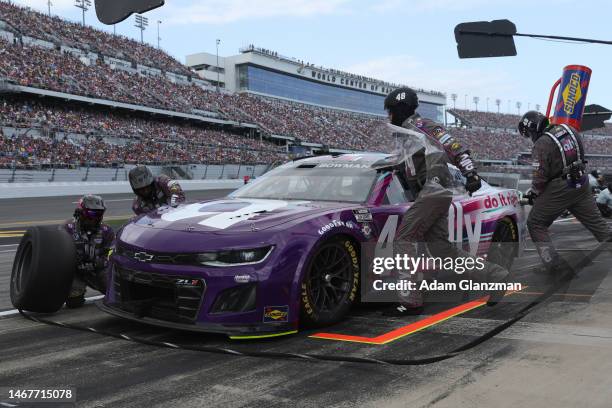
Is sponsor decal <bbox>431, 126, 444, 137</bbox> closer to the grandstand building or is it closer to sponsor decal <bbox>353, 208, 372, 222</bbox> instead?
sponsor decal <bbox>353, 208, 372, 222</bbox>

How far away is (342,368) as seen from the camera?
118 inches

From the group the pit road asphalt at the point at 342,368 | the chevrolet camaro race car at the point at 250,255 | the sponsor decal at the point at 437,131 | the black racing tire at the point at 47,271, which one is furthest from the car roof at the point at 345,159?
the black racing tire at the point at 47,271

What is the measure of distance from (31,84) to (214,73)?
4788 centimetres

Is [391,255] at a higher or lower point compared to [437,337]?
higher

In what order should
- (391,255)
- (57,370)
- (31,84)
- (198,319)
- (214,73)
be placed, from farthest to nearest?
(214,73) < (31,84) < (391,255) < (198,319) < (57,370)

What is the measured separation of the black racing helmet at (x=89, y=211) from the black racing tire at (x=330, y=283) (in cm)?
213

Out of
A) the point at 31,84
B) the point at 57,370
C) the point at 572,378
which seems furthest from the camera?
the point at 31,84

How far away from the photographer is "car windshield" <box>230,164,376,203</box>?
4500mm

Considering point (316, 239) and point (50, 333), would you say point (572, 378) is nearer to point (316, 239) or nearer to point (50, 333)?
point (316, 239)

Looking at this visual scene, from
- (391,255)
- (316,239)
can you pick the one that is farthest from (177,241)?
(391,255)

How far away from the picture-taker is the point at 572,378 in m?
→ 2.75

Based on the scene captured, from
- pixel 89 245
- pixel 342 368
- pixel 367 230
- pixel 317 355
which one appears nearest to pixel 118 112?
pixel 89 245

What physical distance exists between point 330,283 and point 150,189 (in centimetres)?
276

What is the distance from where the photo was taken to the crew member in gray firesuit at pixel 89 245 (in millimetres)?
4793
